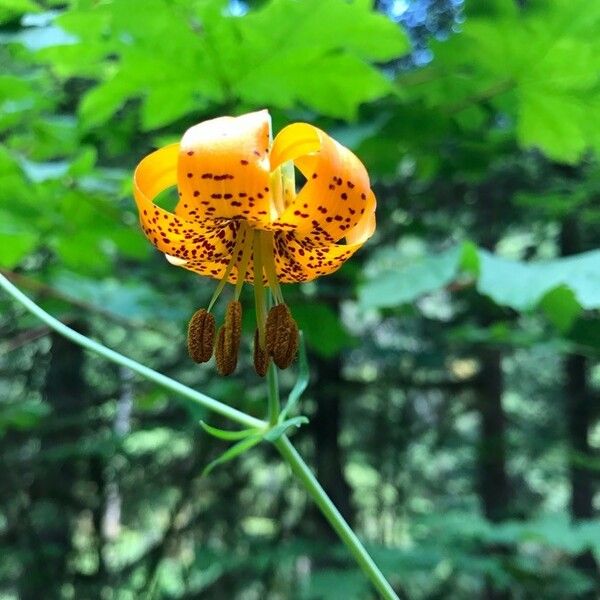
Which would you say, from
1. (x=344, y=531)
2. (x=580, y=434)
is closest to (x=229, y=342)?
(x=344, y=531)

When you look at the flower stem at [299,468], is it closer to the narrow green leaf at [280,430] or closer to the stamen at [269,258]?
the narrow green leaf at [280,430]

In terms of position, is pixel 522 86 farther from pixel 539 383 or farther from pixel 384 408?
pixel 539 383

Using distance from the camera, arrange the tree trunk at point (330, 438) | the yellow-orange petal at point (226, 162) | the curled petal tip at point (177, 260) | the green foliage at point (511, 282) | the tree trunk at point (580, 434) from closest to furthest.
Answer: the yellow-orange petal at point (226, 162) → the curled petal tip at point (177, 260) → the green foliage at point (511, 282) → the tree trunk at point (330, 438) → the tree trunk at point (580, 434)

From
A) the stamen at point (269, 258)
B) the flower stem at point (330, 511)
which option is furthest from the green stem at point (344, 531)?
the stamen at point (269, 258)

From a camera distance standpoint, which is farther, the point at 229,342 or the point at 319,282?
the point at 319,282

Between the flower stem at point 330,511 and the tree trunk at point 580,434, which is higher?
the flower stem at point 330,511

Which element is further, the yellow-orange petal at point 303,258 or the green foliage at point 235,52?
the green foliage at point 235,52

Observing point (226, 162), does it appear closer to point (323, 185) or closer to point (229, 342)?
point (323, 185)

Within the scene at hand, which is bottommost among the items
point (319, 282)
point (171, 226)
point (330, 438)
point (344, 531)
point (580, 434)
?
point (580, 434)
